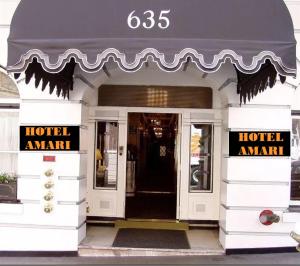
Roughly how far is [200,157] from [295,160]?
1765mm

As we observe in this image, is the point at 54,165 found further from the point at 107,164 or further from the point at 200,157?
the point at 200,157

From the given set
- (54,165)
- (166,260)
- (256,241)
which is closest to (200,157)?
(256,241)

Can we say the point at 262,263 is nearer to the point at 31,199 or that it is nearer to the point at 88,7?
the point at 31,199

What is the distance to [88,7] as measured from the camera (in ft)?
19.6

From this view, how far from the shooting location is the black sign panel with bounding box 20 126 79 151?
745 centimetres

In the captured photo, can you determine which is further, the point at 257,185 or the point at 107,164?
the point at 107,164

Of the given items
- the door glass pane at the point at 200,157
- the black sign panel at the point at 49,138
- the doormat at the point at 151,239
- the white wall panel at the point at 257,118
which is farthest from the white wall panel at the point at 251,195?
the black sign panel at the point at 49,138

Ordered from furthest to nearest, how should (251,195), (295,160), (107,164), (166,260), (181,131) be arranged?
(107,164) < (181,131) < (295,160) < (251,195) < (166,260)

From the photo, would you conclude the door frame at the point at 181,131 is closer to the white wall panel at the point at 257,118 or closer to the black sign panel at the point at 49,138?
the white wall panel at the point at 257,118

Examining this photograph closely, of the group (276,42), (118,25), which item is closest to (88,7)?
(118,25)

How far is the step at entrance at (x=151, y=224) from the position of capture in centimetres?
869

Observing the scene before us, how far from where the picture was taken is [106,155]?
8.95m

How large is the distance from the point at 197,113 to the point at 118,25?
3.30m

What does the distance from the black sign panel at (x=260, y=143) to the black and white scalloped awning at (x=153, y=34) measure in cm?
185
